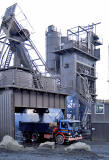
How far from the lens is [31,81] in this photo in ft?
89.1

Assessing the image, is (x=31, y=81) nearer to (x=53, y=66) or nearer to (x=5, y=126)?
(x=5, y=126)

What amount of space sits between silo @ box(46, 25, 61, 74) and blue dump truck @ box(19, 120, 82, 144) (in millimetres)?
22660

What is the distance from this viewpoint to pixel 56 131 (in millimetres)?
26047

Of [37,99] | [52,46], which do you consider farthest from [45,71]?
[52,46]

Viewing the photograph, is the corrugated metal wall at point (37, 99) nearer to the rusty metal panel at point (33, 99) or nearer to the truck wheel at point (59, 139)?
the rusty metal panel at point (33, 99)

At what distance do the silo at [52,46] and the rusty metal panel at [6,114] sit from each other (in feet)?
84.1

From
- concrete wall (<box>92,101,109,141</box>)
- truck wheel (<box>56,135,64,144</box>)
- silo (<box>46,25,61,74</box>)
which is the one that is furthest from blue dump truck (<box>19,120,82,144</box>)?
silo (<box>46,25,61,74</box>)

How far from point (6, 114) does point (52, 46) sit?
1145 inches

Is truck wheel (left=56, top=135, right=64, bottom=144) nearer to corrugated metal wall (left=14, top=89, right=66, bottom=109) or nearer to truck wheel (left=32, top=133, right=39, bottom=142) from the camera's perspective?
truck wheel (left=32, top=133, right=39, bottom=142)

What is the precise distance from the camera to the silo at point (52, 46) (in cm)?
4966

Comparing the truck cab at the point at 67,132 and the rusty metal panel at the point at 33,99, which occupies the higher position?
the rusty metal panel at the point at 33,99

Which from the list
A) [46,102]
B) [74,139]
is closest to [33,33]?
[46,102]

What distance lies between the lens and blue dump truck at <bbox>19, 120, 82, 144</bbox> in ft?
83.3

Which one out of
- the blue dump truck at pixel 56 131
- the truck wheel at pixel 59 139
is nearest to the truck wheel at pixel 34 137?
the blue dump truck at pixel 56 131
